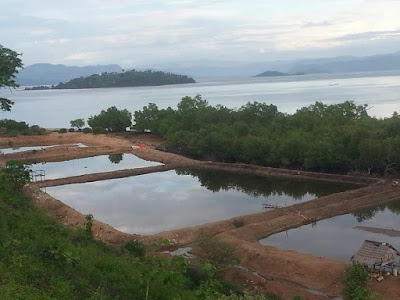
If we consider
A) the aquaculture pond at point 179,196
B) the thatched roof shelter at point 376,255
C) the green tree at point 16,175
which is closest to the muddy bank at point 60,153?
the aquaculture pond at point 179,196

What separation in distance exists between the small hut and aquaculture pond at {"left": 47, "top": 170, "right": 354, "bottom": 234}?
27.1 feet

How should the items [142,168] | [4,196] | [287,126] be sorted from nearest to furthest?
1. [4,196]
2. [142,168]
3. [287,126]

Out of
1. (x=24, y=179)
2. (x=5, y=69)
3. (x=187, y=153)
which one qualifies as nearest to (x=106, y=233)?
(x=24, y=179)

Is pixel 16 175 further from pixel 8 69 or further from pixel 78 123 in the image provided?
pixel 78 123

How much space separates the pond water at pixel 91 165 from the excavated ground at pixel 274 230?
8.10ft

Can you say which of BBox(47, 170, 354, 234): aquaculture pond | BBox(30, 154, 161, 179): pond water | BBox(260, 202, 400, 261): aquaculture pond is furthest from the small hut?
BBox(30, 154, 161, 179): pond water

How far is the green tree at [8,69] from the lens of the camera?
22.3m

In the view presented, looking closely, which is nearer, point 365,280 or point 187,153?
point 365,280

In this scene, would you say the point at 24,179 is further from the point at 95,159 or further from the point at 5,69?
the point at 95,159

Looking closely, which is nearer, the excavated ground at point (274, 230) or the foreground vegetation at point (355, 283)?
the foreground vegetation at point (355, 283)

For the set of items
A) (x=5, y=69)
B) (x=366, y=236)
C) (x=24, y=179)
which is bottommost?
(x=366, y=236)

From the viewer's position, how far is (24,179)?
23172 mm

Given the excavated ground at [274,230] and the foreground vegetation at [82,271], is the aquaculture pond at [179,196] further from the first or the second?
the foreground vegetation at [82,271]

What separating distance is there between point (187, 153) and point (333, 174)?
14081 mm
